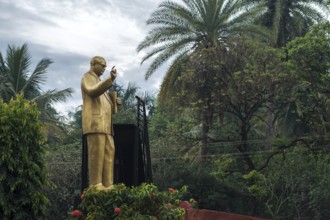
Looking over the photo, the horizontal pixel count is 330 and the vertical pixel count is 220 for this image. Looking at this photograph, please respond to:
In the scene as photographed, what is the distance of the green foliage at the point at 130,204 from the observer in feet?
30.3

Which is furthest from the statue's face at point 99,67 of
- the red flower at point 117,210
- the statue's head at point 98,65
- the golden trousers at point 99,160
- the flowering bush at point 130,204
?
the red flower at point 117,210

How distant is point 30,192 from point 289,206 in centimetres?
1770

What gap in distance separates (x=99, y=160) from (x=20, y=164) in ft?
4.81

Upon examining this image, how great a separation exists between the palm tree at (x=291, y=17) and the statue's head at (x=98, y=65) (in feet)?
70.4

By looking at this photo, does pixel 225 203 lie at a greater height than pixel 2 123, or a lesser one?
lesser

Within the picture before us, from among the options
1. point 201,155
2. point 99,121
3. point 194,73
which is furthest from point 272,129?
point 99,121

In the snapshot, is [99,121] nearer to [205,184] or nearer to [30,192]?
[30,192]

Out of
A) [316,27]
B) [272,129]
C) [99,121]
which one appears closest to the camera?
[99,121]

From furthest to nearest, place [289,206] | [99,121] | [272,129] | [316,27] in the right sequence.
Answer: [272,129] → [289,206] → [316,27] → [99,121]

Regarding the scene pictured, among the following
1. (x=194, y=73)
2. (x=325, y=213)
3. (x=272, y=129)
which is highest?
(x=194, y=73)

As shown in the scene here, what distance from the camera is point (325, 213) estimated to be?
26.4 metres

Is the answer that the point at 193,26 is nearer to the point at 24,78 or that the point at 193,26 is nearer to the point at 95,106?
the point at 24,78

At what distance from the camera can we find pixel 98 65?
463 inches

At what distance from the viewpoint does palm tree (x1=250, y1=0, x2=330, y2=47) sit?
3250 centimetres
